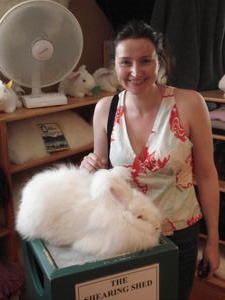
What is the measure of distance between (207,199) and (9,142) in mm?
957

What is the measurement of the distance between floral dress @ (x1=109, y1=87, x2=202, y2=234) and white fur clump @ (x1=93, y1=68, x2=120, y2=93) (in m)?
1.01

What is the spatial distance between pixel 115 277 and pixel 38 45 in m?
1.16

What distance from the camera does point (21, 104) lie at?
5.56 ft

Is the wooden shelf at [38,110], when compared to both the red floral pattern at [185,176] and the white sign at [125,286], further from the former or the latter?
the white sign at [125,286]

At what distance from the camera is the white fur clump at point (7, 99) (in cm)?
154

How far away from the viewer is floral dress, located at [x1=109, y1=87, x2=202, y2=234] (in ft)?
3.31

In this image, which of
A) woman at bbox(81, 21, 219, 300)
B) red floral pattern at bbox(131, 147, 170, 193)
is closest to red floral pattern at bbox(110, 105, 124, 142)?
woman at bbox(81, 21, 219, 300)

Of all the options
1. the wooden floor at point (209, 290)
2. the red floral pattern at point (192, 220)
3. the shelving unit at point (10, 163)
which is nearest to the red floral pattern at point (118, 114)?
the red floral pattern at point (192, 220)

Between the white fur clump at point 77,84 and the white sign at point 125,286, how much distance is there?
1.37 m

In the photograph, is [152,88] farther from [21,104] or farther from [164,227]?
[21,104]

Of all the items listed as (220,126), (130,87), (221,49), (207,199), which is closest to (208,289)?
(220,126)

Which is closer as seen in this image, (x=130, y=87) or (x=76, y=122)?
(x=130, y=87)

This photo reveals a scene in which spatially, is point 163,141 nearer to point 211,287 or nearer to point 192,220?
point 192,220

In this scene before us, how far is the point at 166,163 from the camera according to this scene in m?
1.00
